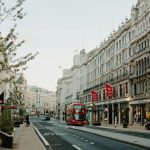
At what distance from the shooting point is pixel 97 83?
104938 millimetres

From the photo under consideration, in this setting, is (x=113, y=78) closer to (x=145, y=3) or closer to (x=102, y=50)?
(x=102, y=50)

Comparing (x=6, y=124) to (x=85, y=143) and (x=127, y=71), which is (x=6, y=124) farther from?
(x=127, y=71)

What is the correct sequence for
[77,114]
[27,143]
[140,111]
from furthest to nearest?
[77,114] → [140,111] → [27,143]

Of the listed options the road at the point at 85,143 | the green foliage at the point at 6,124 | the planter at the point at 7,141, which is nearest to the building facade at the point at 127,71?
the road at the point at 85,143

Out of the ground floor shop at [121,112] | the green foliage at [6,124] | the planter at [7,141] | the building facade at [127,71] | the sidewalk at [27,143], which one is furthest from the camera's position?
the ground floor shop at [121,112]

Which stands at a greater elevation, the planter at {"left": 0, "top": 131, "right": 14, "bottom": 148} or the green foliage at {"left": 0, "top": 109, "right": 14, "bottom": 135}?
the green foliage at {"left": 0, "top": 109, "right": 14, "bottom": 135}

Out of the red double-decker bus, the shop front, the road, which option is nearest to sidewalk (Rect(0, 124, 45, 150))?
the road

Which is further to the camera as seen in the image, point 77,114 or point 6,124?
point 77,114

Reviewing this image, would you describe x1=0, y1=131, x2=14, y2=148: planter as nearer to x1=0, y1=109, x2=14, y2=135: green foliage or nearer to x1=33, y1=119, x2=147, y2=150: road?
x1=0, y1=109, x2=14, y2=135: green foliage

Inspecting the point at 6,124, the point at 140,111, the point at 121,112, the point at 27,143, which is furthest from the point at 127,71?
the point at 6,124

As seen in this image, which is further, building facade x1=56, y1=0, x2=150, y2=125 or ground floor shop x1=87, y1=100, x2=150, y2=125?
ground floor shop x1=87, y1=100, x2=150, y2=125

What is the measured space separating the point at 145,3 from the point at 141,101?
56.2 feet

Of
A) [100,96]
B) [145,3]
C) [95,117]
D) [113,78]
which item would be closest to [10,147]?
[145,3]

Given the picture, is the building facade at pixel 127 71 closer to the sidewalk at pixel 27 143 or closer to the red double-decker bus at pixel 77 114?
the red double-decker bus at pixel 77 114
